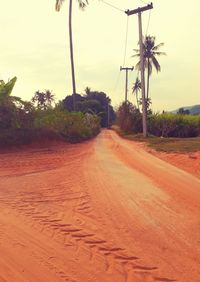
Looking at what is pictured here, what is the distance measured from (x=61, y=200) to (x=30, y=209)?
808mm

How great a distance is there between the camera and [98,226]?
5492 mm

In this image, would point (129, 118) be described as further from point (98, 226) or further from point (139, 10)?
point (98, 226)

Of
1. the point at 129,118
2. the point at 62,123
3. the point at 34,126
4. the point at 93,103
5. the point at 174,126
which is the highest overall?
the point at 93,103

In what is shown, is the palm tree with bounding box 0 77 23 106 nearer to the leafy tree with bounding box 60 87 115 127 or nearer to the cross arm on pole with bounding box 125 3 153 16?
the cross arm on pole with bounding box 125 3 153 16

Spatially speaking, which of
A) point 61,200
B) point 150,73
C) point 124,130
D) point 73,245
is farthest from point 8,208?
point 150,73

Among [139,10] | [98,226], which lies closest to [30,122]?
[98,226]

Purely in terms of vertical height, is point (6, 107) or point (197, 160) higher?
point (6, 107)

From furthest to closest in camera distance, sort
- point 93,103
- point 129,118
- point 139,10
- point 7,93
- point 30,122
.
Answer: point 93,103
point 129,118
point 139,10
point 30,122
point 7,93

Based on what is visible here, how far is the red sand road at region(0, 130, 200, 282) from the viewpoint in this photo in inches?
159

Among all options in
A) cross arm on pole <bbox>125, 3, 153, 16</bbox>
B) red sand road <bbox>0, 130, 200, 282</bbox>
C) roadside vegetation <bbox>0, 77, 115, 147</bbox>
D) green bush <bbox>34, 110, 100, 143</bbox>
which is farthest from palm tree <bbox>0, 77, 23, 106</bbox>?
cross arm on pole <bbox>125, 3, 153, 16</bbox>

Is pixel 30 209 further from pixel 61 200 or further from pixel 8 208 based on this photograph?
pixel 61 200

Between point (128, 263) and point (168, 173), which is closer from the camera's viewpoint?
point (128, 263)

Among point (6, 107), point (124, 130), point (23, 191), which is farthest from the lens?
point (124, 130)

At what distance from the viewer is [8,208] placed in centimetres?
630
